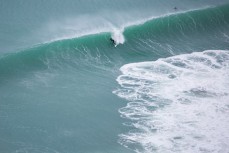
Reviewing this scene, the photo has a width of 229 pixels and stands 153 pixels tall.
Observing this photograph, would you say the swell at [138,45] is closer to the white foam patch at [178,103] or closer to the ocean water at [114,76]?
the ocean water at [114,76]

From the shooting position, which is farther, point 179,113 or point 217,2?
point 217,2

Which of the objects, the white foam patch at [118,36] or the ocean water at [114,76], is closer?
the ocean water at [114,76]

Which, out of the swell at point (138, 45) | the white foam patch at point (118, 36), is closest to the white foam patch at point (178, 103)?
the swell at point (138, 45)

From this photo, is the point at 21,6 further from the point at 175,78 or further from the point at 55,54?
the point at 175,78

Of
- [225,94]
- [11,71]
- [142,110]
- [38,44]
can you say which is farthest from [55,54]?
[225,94]

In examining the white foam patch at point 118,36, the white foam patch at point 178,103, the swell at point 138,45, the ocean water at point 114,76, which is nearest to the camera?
the white foam patch at point 178,103

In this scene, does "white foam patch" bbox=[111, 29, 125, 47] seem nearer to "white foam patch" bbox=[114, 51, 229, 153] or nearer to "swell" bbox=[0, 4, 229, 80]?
"swell" bbox=[0, 4, 229, 80]

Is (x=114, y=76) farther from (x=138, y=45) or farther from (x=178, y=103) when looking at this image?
(x=178, y=103)
